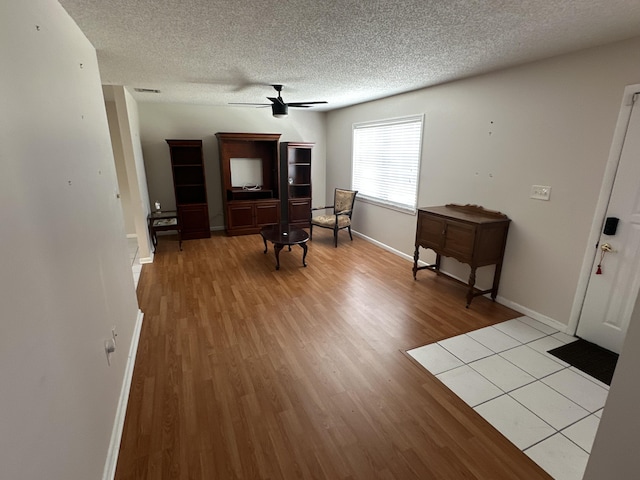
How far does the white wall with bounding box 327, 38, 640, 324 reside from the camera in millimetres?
2447

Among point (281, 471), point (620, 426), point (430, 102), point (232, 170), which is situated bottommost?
point (281, 471)

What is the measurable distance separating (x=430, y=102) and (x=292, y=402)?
375 centimetres

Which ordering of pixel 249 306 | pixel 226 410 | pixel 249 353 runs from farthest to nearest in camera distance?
pixel 249 306, pixel 249 353, pixel 226 410

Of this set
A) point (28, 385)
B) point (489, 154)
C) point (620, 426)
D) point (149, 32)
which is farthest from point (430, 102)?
point (28, 385)

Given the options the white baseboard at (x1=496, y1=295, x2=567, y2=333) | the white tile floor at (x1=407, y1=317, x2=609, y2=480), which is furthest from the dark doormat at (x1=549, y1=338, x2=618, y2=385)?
the white baseboard at (x1=496, y1=295, x2=567, y2=333)

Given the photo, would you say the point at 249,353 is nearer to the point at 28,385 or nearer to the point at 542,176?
the point at 28,385

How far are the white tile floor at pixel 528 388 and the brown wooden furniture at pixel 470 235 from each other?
63cm

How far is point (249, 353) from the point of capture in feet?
8.14

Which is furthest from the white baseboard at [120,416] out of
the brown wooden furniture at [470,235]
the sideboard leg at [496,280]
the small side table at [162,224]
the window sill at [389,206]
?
the window sill at [389,206]

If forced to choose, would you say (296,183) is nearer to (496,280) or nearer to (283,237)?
(283,237)

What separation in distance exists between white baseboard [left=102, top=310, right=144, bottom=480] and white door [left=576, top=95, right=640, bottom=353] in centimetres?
349

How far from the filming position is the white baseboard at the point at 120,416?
5.00 feet

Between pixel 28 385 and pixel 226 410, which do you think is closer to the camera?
pixel 28 385

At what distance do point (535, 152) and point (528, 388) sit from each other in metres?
2.05
